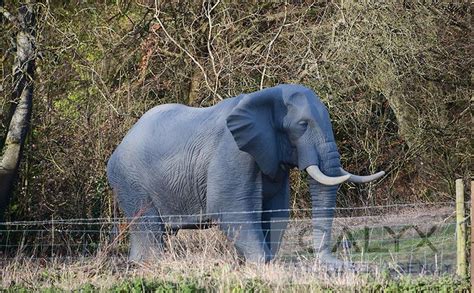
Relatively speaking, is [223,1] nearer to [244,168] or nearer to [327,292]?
[244,168]

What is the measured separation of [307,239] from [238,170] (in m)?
2.80

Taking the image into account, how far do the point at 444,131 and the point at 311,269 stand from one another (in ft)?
30.6

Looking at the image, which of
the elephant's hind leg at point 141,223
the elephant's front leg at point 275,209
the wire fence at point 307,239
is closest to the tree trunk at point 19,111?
the wire fence at point 307,239

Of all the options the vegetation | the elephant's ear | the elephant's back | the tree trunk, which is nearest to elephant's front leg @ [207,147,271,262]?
the elephant's ear

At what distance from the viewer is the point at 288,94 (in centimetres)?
1208

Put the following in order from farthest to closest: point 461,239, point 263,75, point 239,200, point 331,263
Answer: point 263,75
point 239,200
point 331,263
point 461,239

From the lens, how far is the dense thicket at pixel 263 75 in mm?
17219

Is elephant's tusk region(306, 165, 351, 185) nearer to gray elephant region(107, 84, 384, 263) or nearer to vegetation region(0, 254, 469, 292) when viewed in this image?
gray elephant region(107, 84, 384, 263)

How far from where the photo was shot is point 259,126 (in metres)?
12.0

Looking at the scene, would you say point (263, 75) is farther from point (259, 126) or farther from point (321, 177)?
point (321, 177)

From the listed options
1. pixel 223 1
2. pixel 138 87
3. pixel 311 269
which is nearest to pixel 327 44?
pixel 223 1

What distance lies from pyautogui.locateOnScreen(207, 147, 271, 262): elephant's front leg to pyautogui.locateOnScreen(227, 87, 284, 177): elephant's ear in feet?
0.65

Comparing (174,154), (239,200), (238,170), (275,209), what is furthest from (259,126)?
(174,154)

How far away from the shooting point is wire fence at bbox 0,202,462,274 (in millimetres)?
11922
